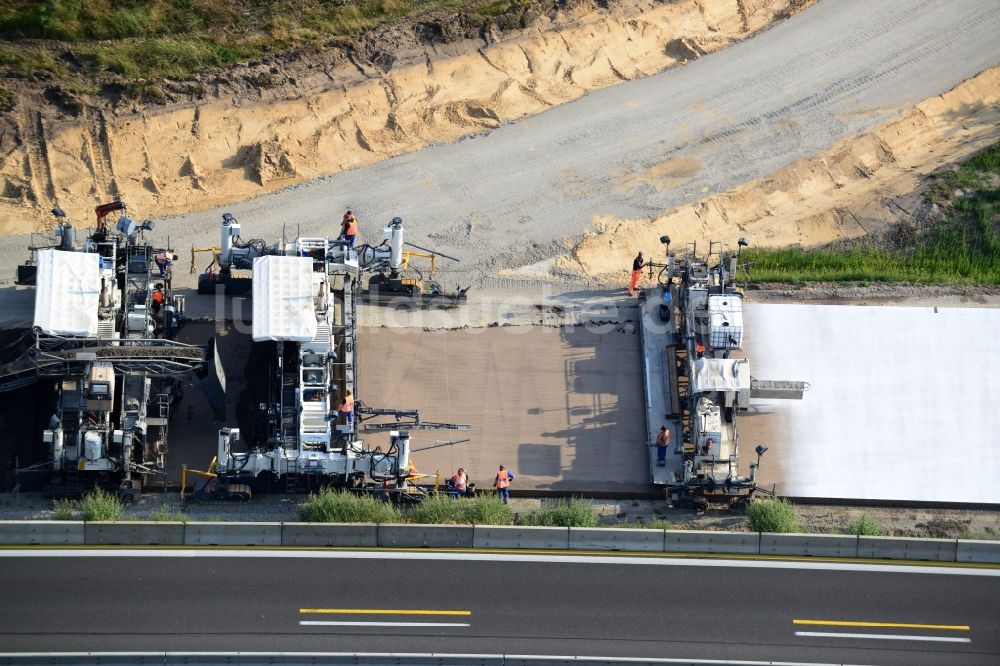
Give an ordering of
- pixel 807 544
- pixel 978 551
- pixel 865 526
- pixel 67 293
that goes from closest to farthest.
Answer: pixel 807 544 → pixel 978 551 → pixel 865 526 → pixel 67 293

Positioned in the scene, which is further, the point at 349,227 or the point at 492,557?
the point at 349,227

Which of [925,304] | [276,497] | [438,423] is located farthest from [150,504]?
[925,304]

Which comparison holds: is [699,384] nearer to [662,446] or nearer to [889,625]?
[662,446]

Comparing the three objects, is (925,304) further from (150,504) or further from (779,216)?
(150,504)

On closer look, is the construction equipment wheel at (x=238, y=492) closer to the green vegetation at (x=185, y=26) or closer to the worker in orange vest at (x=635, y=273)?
the worker in orange vest at (x=635, y=273)

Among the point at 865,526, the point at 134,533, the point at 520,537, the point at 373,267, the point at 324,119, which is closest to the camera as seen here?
the point at 134,533

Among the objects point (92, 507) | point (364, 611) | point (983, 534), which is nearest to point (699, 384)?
point (983, 534)
